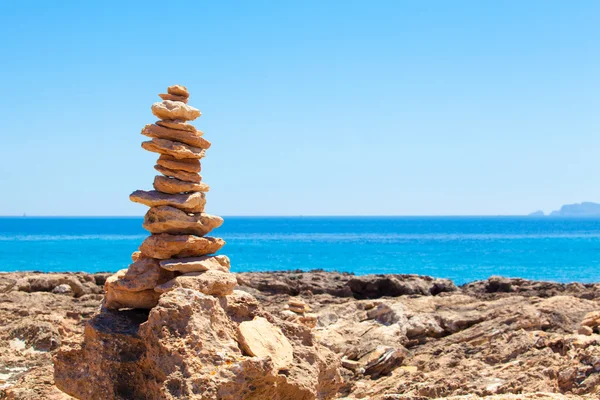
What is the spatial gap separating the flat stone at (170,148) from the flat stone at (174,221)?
655 mm

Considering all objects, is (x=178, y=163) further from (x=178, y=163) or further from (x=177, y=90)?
(x=177, y=90)

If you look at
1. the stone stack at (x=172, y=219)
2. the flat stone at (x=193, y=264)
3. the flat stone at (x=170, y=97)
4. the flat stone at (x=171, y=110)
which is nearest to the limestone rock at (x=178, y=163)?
the stone stack at (x=172, y=219)

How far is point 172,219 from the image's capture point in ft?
28.2

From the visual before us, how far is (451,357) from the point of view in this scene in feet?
38.1

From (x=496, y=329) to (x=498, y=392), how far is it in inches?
134

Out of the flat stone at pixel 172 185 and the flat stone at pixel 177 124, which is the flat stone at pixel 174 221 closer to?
the flat stone at pixel 172 185

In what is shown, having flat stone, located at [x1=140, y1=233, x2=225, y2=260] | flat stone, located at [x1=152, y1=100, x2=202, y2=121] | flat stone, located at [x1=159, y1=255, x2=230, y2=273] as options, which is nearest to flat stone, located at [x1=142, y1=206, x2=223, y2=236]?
flat stone, located at [x1=140, y1=233, x2=225, y2=260]

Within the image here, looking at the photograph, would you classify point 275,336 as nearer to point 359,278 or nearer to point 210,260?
point 210,260

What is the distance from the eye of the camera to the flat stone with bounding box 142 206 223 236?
859 cm

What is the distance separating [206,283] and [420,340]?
6.43 meters

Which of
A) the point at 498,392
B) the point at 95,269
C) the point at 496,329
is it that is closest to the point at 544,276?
the point at 95,269

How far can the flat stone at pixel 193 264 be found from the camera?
834 cm

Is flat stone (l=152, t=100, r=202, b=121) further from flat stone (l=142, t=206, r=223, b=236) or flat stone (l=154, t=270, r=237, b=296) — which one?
flat stone (l=154, t=270, r=237, b=296)

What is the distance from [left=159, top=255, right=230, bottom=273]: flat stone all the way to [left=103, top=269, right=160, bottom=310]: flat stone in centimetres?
35
